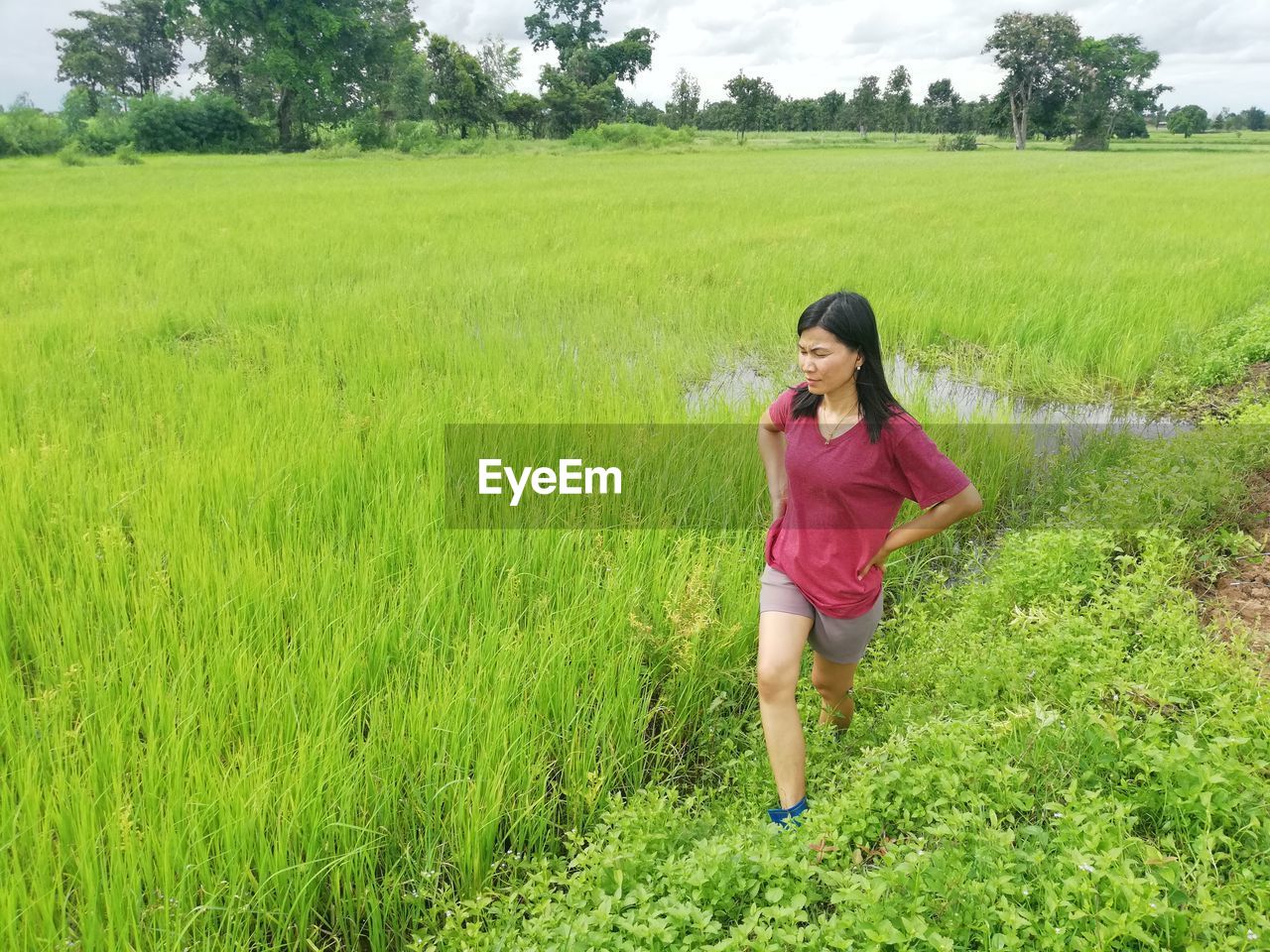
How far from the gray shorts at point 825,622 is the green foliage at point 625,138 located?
36.5 m

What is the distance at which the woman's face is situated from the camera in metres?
1.80

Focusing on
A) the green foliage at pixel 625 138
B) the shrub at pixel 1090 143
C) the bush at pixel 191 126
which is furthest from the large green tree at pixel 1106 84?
the bush at pixel 191 126

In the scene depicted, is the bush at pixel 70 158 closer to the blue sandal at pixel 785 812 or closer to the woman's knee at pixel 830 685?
the woman's knee at pixel 830 685

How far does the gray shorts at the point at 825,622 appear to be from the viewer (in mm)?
1922

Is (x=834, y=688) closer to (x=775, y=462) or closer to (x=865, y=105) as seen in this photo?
(x=775, y=462)

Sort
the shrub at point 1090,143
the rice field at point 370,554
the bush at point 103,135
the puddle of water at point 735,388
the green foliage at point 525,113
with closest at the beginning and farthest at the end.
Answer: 1. the rice field at point 370,554
2. the puddle of water at point 735,388
3. the bush at point 103,135
4. the green foliage at point 525,113
5. the shrub at point 1090,143

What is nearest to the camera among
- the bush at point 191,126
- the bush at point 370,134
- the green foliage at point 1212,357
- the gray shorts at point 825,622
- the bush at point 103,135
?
the gray shorts at point 825,622

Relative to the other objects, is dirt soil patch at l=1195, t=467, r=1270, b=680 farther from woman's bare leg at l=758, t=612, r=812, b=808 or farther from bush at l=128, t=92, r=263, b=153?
bush at l=128, t=92, r=263, b=153

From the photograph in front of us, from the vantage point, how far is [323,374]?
14.3ft

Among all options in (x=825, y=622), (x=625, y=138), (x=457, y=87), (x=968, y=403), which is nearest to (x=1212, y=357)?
(x=968, y=403)

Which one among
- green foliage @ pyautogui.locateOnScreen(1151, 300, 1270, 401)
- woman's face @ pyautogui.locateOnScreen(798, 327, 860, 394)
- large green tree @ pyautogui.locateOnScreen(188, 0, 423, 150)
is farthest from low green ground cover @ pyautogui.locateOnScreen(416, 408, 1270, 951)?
large green tree @ pyautogui.locateOnScreen(188, 0, 423, 150)

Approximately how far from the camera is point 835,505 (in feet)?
6.27

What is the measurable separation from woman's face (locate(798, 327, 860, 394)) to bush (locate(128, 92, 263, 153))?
3645 cm

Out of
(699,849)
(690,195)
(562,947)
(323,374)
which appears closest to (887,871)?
(699,849)
